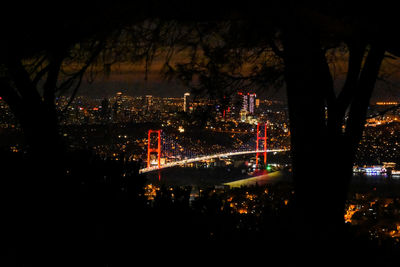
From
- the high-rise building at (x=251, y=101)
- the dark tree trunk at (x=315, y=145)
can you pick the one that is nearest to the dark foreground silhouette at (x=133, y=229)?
the dark tree trunk at (x=315, y=145)

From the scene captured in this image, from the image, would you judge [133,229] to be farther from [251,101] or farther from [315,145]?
[251,101]

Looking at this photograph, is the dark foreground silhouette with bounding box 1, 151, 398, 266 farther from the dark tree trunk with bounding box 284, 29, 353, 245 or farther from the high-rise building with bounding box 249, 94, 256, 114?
the high-rise building with bounding box 249, 94, 256, 114

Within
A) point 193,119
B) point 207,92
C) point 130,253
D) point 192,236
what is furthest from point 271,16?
point 193,119

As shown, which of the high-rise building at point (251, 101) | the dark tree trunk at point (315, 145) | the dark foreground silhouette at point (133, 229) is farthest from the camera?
the high-rise building at point (251, 101)

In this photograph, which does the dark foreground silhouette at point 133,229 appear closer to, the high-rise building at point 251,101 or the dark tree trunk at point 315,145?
the dark tree trunk at point 315,145

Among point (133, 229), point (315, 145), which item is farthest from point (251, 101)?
point (133, 229)

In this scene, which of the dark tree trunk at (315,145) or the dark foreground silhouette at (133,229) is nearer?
the dark foreground silhouette at (133,229)

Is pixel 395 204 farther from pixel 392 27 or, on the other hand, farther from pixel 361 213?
pixel 392 27

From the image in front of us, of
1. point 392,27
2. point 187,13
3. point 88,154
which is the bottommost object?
point 88,154
